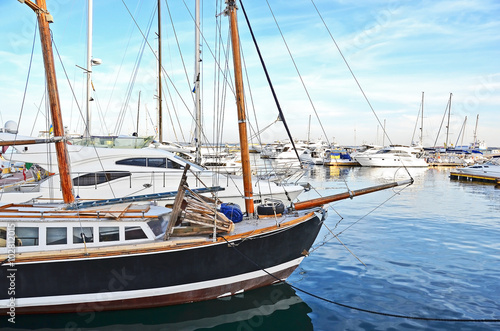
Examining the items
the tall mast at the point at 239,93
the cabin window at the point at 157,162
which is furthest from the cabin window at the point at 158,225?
the cabin window at the point at 157,162

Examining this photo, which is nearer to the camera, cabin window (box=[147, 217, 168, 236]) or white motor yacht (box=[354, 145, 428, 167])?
cabin window (box=[147, 217, 168, 236])

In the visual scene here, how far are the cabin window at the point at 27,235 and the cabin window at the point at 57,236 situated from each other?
31cm

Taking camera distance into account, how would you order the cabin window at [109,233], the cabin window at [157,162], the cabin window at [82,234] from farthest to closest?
1. the cabin window at [157,162]
2. the cabin window at [109,233]
3. the cabin window at [82,234]

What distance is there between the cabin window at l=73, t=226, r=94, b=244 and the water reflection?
1887mm

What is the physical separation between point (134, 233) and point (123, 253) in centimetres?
66

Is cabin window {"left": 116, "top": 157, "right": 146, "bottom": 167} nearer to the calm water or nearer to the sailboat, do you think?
the sailboat

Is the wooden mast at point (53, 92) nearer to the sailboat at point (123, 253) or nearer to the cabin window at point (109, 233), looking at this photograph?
the sailboat at point (123, 253)

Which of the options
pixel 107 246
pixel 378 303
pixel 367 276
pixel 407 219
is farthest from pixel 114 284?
pixel 407 219

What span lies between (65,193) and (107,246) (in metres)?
2.77

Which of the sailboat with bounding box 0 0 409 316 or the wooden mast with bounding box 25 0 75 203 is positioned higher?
the wooden mast with bounding box 25 0 75 203

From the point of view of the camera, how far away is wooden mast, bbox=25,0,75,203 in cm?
953

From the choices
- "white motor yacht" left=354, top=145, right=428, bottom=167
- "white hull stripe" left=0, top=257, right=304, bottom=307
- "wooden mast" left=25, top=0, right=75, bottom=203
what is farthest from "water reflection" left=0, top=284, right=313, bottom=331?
"white motor yacht" left=354, top=145, right=428, bottom=167

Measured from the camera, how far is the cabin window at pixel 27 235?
8352 mm

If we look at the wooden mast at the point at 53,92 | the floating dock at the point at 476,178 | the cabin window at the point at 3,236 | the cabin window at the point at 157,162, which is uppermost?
the wooden mast at the point at 53,92
